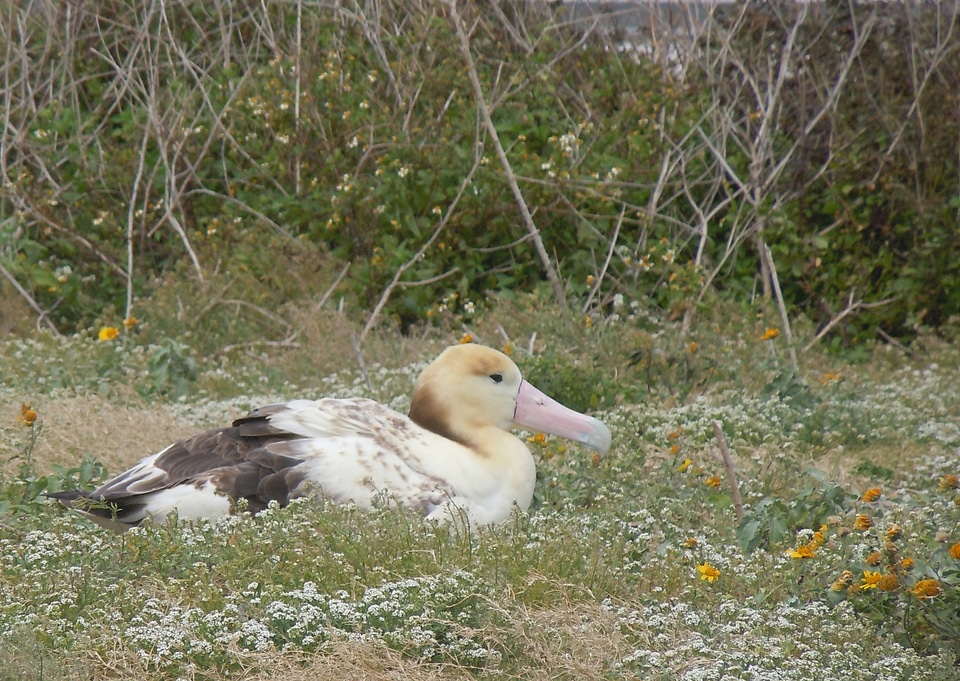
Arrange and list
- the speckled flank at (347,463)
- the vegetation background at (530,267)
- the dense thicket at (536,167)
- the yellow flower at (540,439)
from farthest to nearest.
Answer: the dense thicket at (536,167), the yellow flower at (540,439), the speckled flank at (347,463), the vegetation background at (530,267)

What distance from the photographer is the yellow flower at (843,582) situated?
11.0ft

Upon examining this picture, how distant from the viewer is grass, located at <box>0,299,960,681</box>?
3.02 m

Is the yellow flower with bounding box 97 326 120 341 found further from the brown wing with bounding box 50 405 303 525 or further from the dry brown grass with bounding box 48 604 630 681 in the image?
the dry brown grass with bounding box 48 604 630 681

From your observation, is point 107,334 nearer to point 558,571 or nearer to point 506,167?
point 506,167

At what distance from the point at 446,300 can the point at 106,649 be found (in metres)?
4.99

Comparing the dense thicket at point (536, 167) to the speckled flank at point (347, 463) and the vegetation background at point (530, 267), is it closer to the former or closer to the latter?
→ the vegetation background at point (530, 267)

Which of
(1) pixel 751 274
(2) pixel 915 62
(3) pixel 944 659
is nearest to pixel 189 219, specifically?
(1) pixel 751 274

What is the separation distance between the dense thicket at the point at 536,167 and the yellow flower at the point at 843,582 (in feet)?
12.6

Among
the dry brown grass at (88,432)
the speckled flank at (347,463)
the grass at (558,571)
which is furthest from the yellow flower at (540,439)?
the dry brown grass at (88,432)

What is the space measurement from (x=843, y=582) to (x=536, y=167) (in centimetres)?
494

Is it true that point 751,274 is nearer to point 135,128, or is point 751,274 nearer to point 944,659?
point 135,128

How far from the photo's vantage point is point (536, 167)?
26.1 feet

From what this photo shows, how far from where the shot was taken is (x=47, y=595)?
3260 millimetres

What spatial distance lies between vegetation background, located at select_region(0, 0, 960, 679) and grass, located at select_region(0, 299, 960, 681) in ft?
0.07
